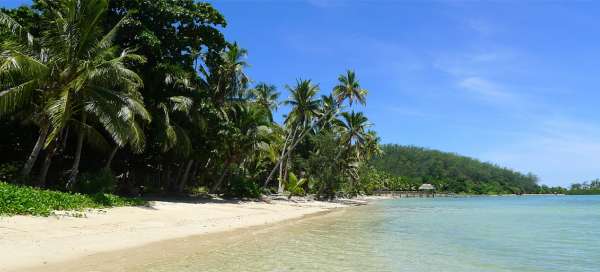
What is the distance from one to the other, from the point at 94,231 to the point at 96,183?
301 inches

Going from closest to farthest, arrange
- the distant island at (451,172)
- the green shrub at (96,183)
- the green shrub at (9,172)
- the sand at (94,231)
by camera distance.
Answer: the sand at (94,231), the green shrub at (9,172), the green shrub at (96,183), the distant island at (451,172)

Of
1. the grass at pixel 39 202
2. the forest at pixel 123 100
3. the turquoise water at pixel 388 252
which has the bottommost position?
the turquoise water at pixel 388 252

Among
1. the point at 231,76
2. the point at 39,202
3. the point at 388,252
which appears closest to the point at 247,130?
the point at 231,76

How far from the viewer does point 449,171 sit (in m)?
130

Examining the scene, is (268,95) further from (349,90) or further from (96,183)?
(96,183)

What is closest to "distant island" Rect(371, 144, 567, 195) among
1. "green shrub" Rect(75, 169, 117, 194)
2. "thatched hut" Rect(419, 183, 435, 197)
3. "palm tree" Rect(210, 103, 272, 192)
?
"thatched hut" Rect(419, 183, 435, 197)

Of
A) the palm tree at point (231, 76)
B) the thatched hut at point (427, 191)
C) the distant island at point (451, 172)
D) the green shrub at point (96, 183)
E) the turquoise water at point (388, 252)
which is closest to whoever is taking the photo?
the turquoise water at point (388, 252)

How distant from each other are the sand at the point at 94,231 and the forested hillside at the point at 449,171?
98.1 meters

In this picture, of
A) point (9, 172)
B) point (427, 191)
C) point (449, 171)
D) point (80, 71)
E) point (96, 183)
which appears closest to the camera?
point (80, 71)

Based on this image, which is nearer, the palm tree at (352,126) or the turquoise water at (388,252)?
the turquoise water at (388,252)

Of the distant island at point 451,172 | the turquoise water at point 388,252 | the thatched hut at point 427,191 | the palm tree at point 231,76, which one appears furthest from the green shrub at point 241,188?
the distant island at point 451,172

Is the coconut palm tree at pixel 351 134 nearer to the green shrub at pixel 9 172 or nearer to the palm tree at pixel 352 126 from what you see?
the palm tree at pixel 352 126

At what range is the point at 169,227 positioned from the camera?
45.5ft

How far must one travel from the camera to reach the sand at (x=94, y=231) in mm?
8163
